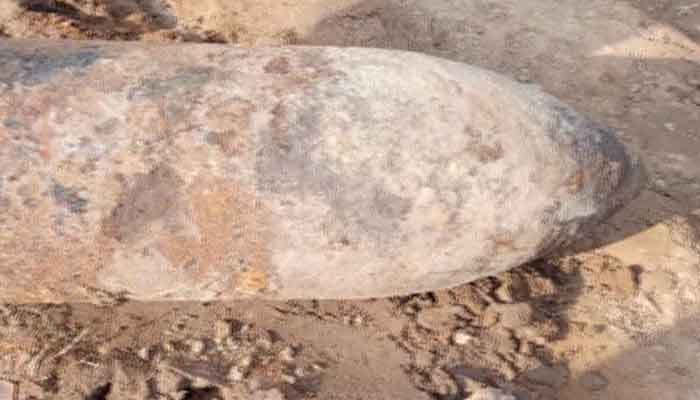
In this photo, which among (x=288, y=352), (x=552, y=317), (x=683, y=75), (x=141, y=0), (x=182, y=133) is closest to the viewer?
(x=182, y=133)

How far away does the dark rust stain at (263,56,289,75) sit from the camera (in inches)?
91.4

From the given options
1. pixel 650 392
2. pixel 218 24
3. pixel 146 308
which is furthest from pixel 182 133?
pixel 218 24

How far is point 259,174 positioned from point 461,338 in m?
0.88

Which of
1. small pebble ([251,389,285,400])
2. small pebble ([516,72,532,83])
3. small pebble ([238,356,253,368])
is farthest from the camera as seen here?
small pebble ([516,72,532,83])

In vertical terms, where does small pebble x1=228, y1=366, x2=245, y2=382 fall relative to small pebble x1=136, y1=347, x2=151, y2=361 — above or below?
below

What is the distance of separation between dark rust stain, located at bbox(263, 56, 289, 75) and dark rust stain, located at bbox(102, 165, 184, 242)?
16.7 inches

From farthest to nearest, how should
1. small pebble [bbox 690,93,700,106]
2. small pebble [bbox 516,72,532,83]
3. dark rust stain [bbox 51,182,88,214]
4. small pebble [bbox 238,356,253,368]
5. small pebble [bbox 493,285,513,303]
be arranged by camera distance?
1. small pebble [bbox 516,72,532,83]
2. small pebble [bbox 690,93,700,106]
3. small pebble [bbox 493,285,513,303]
4. small pebble [bbox 238,356,253,368]
5. dark rust stain [bbox 51,182,88,214]

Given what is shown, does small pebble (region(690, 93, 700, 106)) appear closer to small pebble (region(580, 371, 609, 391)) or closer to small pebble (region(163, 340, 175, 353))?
small pebble (region(580, 371, 609, 391))

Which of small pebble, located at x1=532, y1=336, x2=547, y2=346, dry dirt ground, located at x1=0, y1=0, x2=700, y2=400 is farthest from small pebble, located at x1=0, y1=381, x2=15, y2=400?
small pebble, located at x1=532, y1=336, x2=547, y2=346

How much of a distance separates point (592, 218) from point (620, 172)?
0.56 feet

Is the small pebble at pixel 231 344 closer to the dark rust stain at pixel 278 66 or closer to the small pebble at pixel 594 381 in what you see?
the dark rust stain at pixel 278 66

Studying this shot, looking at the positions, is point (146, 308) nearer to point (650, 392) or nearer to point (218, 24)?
point (650, 392)

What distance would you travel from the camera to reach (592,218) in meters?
2.44

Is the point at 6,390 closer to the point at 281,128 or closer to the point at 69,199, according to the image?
the point at 69,199
